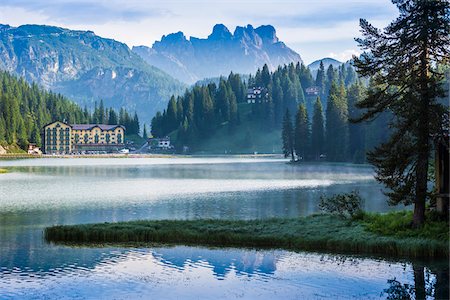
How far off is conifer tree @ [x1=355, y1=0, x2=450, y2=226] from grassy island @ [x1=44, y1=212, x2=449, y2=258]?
1.62 m

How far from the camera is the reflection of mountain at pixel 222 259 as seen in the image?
88.3ft

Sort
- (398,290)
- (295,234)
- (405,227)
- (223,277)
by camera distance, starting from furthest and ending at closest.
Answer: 1. (295,234)
2. (405,227)
3. (223,277)
4. (398,290)

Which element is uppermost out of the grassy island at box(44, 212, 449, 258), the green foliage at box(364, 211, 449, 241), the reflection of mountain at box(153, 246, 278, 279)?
the green foliage at box(364, 211, 449, 241)

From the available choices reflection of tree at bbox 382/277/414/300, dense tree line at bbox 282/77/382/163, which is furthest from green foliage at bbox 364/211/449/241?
dense tree line at bbox 282/77/382/163

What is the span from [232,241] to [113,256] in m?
6.71

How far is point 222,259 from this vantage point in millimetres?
29156

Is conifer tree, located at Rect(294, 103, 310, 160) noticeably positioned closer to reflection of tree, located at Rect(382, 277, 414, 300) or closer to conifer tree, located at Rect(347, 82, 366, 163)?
conifer tree, located at Rect(347, 82, 366, 163)

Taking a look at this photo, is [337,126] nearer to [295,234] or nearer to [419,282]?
[295,234]

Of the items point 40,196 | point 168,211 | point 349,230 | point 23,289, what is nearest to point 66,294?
point 23,289

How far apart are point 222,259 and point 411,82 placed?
13.0 meters

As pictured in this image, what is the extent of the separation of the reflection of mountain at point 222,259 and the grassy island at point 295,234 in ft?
6.48

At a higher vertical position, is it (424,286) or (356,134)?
(356,134)

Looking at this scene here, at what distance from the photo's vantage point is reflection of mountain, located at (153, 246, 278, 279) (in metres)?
26.9

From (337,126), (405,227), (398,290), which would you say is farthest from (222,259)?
(337,126)
